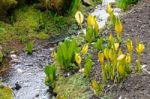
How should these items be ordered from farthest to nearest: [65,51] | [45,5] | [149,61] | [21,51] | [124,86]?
[45,5] < [21,51] < [65,51] < [149,61] < [124,86]

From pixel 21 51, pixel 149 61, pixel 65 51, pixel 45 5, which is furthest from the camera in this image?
pixel 45 5

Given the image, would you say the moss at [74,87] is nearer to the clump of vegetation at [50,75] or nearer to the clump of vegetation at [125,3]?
the clump of vegetation at [50,75]

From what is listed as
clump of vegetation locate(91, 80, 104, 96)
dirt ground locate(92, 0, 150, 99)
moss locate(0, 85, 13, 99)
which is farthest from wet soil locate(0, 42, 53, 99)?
clump of vegetation locate(91, 80, 104, 96)

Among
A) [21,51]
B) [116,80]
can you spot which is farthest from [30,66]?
[116,80]

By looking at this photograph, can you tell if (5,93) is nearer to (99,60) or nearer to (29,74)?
(99,60)

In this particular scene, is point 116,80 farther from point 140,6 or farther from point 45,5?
point 45,5

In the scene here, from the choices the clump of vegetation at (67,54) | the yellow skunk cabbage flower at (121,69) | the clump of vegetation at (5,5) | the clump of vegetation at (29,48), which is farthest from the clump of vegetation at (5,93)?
the clump of vegetation at (5,5)
